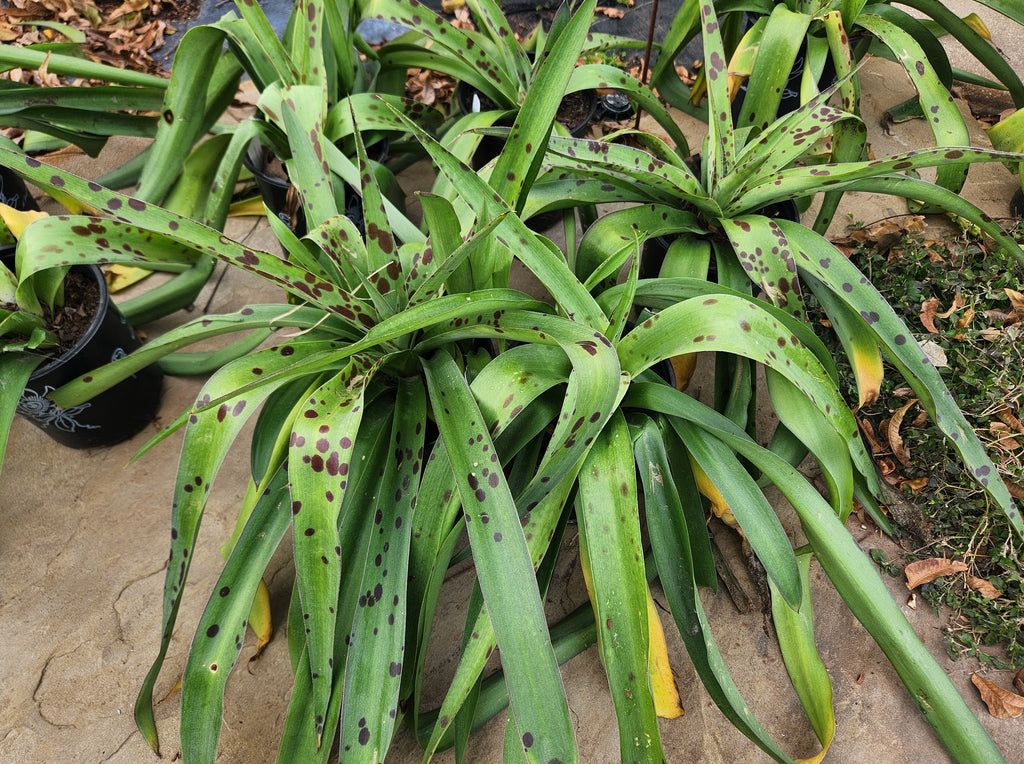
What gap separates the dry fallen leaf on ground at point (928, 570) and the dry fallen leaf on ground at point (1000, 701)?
7.3 inches

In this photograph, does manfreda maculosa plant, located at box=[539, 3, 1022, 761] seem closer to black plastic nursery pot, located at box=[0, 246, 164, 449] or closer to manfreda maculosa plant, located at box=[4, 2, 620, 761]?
manfreda maculosa plant, located at box=[4, 2, 620, 761]

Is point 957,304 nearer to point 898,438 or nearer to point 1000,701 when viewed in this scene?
point 898,438

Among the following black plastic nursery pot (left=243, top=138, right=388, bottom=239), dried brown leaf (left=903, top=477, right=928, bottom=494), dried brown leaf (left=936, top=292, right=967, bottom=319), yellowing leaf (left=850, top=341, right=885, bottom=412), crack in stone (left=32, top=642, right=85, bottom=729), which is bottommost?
crack in stone (left=32, top=642, right=85, bottom=729)

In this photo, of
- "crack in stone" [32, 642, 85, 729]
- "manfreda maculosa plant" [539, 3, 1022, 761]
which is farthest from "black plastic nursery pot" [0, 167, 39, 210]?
"manfreda maculosa plant" [539, 3, 1022, 761]

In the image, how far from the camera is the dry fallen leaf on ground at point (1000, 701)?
1.16m

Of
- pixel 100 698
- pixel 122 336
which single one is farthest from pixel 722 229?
pixel 100 698

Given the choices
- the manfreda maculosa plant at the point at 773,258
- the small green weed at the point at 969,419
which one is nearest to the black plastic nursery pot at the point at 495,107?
the manfreda maculosa plant at the point at 773,258

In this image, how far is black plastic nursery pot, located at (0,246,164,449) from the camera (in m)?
1.31

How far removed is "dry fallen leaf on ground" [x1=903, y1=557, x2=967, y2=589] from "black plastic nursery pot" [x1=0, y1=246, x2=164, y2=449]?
163 cm

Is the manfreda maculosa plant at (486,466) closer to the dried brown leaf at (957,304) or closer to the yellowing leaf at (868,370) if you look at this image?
the yellowing leaf at (868,370)

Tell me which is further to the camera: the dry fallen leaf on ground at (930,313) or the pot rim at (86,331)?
the dry fallen leaf on ground at (930,313)

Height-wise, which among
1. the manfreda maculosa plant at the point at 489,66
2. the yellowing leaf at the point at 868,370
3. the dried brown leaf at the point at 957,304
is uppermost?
the manfreda maculosa plant at the point at 489,66

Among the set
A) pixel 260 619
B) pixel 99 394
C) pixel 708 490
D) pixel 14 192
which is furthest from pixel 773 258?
pixel 14 192

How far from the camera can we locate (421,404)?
3.59 feet
